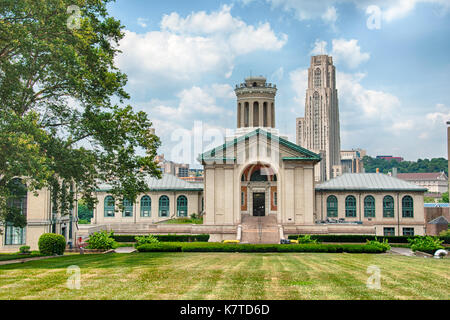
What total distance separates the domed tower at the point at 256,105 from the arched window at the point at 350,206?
46.9 feet

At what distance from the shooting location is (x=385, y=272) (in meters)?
18.1

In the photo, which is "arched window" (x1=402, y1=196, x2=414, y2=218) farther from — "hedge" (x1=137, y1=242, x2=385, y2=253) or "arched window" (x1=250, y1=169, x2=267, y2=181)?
"hedge" (x1=137, y1=242, x2=385, y2=253)

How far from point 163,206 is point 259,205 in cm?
1381

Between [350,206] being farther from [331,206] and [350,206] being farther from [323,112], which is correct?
[323,112]

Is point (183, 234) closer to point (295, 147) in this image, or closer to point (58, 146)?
point (295, 147)

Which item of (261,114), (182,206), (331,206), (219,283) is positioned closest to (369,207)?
(331,206)

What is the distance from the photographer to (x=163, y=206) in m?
60.3

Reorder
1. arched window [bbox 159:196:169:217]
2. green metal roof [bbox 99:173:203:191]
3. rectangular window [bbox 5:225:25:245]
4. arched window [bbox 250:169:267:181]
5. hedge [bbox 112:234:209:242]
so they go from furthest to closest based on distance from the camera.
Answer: arched window [bbox 159:196:169:217], green metal roof [bbox 99:173:203:191], arched window [bbox 250:169:267:181], hedge [bbox 112:234:209:242], rectangular window [bbox 5:225:25:245]

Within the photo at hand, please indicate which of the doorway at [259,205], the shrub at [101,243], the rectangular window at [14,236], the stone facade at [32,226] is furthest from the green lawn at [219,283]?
the doorway at [259,205]

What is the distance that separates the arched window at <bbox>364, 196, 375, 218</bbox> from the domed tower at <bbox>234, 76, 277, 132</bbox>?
1611cm

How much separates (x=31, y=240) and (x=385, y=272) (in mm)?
31427

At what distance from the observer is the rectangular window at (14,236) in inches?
1544

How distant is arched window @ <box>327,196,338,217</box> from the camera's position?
195ft

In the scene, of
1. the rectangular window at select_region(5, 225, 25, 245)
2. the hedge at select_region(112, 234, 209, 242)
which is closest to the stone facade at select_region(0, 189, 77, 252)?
the rectangular window at select_region(5, 225, 25, 245)
